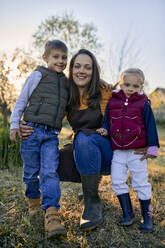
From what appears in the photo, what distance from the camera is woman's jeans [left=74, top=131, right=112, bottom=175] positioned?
2.07 meters

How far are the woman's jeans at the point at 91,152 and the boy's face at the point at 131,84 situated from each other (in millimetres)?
473

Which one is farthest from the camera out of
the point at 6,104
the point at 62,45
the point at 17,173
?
Result: the point at 6,104

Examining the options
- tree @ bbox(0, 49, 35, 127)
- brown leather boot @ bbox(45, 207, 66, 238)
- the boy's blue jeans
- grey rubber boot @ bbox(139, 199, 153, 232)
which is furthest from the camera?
tree @ bbox(0, 49, 35, 127)

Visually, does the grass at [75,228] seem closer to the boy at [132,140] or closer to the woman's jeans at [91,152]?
the boy at [132,140]

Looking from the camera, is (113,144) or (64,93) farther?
(64,93)

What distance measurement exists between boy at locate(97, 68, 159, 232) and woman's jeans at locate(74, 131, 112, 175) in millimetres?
72

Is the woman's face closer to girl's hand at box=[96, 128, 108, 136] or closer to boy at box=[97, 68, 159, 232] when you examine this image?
boy at box=[97, 68, 159, 232]

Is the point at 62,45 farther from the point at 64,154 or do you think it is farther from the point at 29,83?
the point at 64,154

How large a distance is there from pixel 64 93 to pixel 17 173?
1.83 meters

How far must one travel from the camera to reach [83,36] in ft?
30.1

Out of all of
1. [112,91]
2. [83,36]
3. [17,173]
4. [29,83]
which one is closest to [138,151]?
[112,91]

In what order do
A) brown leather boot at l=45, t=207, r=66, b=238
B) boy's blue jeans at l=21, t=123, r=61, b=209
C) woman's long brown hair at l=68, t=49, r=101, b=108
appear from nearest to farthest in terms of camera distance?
brown leather boot at l=45, t=207, r=66, b=238, boy's blue jeans at l=21, t=123, r=61, b=209, woman's long brown hair at l=68, t=49, r=101, b=108

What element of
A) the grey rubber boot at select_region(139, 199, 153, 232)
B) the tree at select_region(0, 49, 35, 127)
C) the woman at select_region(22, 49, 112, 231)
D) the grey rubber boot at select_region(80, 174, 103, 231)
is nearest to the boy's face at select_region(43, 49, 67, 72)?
the woman at select_region(22, 49, 112, 231)

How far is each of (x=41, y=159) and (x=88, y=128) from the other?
0.53m
